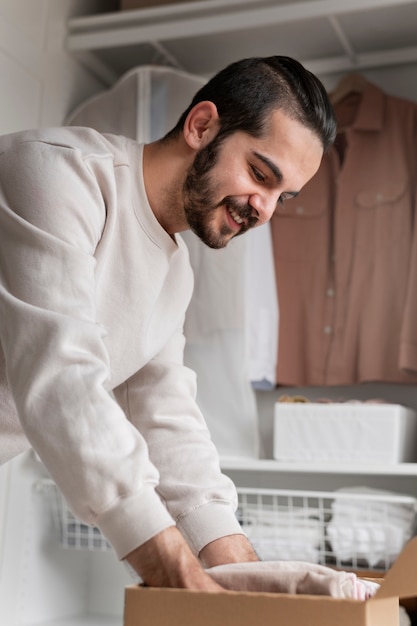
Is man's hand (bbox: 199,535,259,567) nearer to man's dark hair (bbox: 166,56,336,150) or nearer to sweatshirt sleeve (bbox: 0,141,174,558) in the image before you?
sweatshirt sleeve (bbox: 0,141,174,558)

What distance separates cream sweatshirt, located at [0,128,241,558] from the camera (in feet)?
2.62

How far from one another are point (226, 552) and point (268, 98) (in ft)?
1.91

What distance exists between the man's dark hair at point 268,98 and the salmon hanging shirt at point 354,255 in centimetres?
100

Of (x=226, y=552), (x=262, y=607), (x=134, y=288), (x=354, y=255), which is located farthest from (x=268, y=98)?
(x=354, y=255)

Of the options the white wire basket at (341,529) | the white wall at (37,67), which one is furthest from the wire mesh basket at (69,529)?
the white wall at (37,67)

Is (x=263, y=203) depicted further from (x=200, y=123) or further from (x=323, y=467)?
(x=323, y=467)

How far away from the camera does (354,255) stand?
7.29ft

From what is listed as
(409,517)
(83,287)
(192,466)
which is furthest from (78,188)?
(409,517)

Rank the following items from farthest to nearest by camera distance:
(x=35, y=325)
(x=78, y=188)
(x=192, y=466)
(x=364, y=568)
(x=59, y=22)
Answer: (x=59, y=22) → (x=364, y=568) → (x=192, y=466) → (x=78, y=188) → (x=35, y=325)

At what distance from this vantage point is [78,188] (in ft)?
3.35

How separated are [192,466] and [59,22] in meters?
1.60

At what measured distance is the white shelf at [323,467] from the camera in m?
1.89

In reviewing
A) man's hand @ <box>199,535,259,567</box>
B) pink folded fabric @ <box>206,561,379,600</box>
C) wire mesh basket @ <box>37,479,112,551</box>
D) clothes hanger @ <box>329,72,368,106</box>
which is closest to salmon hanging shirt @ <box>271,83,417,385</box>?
clothes hanger @ <box>329,72,368,106</box>

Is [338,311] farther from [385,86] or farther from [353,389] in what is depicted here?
[385,86]
